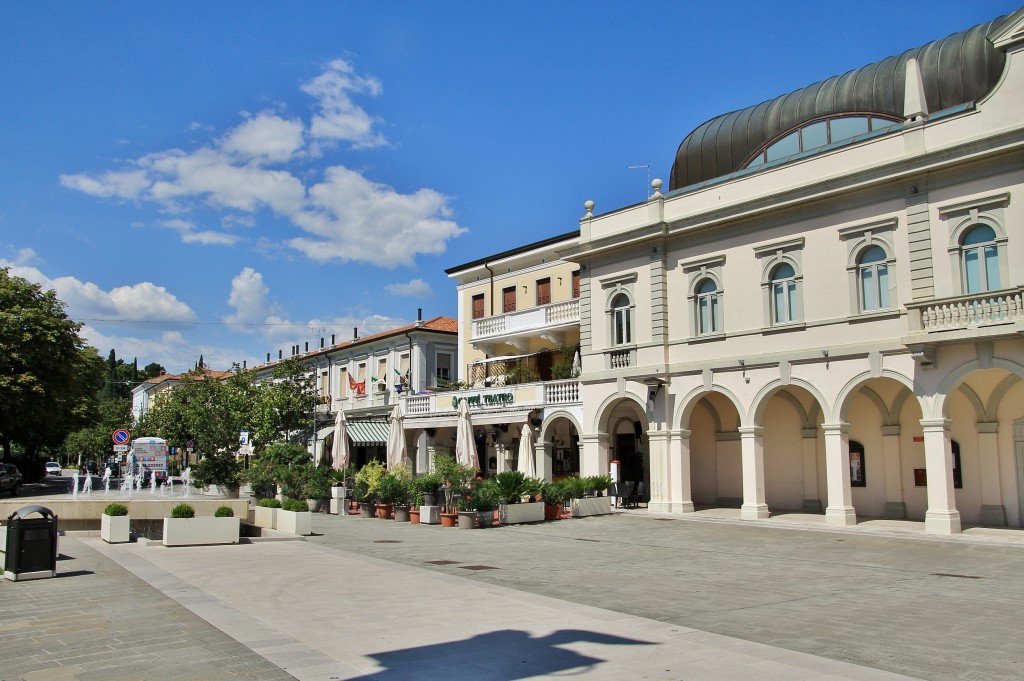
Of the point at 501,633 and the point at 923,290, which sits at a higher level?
the point at 923,290

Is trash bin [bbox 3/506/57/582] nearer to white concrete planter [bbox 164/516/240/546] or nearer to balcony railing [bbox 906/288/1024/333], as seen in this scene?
white concrete planter [bbox 164/516/240/546]

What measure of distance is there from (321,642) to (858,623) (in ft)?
21.1

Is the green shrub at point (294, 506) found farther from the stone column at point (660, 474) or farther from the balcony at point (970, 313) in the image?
the balcony at point (970, 313)

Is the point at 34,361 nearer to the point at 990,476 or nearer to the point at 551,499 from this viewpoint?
the point at 551,499

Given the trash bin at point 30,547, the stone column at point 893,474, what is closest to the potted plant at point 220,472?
the trash bin at point 30,547

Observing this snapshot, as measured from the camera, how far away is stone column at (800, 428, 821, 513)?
26.2 meters

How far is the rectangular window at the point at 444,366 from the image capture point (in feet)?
149

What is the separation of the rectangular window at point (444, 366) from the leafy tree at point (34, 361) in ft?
64.2

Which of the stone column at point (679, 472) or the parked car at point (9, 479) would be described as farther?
the parked car at point (9, 479)

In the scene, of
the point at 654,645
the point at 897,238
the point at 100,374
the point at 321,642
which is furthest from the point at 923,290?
the point at 100,374

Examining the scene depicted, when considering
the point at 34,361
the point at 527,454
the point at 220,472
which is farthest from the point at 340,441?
the point at 34,361

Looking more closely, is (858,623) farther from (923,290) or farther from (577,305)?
(577,305)

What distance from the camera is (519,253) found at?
3744 cm

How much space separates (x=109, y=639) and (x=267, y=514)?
14138mm
